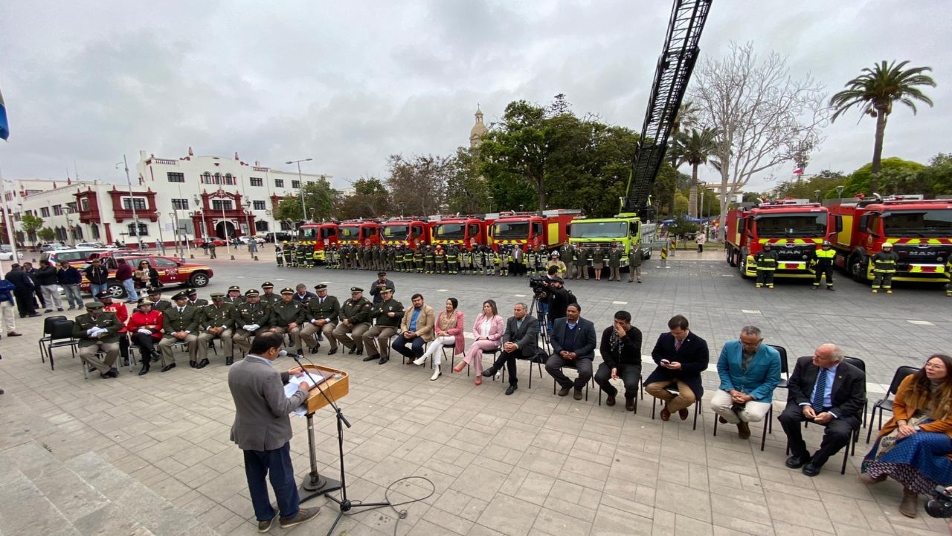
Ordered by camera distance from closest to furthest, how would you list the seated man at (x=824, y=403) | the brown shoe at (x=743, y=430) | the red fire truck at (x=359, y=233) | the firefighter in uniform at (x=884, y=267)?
1. the seated man at (x=824, y=403)
2. the brown shoe at (x=743, y=430)
3. the firefighter in uniform at (x=884, y=267)
4. the red fire truck at (x=359, y=233)

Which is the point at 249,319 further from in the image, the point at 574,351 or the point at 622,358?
the point at 622,358

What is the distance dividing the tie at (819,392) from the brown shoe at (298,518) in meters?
4.90

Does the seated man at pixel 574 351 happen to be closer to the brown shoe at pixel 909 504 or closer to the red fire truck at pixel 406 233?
the brown shoe at pixel 909 504

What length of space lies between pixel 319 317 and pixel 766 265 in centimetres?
1358

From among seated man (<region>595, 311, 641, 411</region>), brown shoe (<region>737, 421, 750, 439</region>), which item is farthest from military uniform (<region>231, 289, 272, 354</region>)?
brown shoe (<region>737, 421, 750, 439</region>)

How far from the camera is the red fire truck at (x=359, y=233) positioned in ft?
77.1

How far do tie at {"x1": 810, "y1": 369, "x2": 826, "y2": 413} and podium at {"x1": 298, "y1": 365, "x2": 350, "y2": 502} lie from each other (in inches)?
181

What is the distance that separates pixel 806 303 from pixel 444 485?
38.5 feet

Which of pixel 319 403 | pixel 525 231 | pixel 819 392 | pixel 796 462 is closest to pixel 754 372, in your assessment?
pixel 819 392

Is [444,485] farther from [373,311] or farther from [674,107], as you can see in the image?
[674,107]

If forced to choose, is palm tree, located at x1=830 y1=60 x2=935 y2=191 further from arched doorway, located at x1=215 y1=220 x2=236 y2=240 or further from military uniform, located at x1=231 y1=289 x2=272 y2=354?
arched doorway, located at x1=215 y1=220 x2=236 y2=240

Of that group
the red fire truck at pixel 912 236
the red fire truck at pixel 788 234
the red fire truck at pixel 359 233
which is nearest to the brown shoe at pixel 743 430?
the red fire truck at pixel 788 234

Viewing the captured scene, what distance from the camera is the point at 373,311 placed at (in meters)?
7.66

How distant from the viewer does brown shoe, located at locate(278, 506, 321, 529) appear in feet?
11.0
